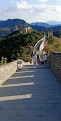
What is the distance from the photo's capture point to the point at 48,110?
411 cm

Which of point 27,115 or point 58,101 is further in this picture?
point 58,101

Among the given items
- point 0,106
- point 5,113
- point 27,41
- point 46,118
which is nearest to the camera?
point 46,118

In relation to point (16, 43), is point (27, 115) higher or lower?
higher

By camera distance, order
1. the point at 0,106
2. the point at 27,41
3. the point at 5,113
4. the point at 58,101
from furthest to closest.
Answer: the point at 27,41
the point at 58,101
the point at 0,106
the point at 5,113

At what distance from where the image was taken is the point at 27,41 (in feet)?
213

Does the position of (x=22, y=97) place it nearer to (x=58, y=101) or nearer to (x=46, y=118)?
(x=58, y=101)

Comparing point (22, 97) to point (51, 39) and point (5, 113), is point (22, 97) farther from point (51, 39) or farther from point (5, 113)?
point (51, 39)

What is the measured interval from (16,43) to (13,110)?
64538 mm

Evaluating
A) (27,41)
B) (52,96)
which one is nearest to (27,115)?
(52,96)

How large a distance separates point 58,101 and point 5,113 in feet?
4.81

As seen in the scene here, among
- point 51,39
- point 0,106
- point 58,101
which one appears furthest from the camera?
point 51,39

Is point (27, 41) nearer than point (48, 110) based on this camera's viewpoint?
No

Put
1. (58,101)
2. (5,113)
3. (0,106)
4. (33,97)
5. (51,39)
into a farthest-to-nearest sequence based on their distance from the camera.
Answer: (51,39)
(33,97)
(58,101)
(0,106)
(5,113)

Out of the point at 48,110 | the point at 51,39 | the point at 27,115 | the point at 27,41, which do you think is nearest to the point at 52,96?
the point at 48,110
